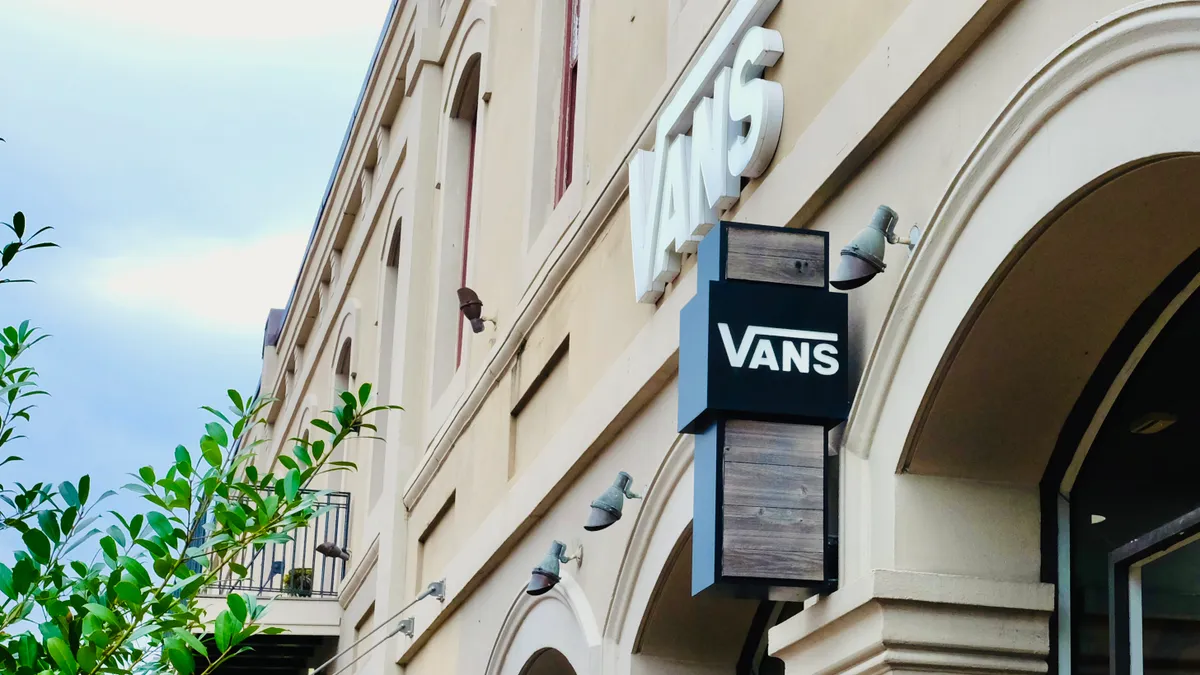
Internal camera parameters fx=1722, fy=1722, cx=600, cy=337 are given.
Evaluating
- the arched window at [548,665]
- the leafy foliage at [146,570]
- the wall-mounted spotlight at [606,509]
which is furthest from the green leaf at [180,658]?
the arched window at [548,665]

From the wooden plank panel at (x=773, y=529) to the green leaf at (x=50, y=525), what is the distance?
73.1 inches

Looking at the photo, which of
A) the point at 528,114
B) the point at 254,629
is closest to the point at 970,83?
the point at 254,629

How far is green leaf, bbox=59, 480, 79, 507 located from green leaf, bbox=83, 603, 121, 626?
18.4 inches

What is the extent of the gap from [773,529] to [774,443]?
25 centimetres

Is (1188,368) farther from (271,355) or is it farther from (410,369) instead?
(271,355)

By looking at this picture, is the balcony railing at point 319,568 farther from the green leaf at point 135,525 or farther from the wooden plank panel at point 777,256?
the green leaf at point 135,525

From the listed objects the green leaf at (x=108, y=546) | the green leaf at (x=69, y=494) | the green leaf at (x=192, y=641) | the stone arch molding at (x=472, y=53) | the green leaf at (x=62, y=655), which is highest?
the stone arch molding at (x=472, y=53)

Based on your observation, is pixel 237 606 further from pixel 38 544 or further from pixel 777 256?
pixel 777 256

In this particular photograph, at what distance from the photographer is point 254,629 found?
12.1 ft

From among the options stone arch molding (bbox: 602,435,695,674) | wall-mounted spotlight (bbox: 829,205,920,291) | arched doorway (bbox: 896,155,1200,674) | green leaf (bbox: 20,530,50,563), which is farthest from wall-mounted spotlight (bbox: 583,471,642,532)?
green leaf (bbox: 20,530,50,563)

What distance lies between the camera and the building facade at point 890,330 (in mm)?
4324

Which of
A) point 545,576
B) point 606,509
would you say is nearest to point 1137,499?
point 606,509

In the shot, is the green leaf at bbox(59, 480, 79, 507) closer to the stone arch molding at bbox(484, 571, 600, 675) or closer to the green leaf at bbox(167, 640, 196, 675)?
the green leaf at bbox(167, 640, 196, 675)

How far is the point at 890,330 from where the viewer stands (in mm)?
4902
